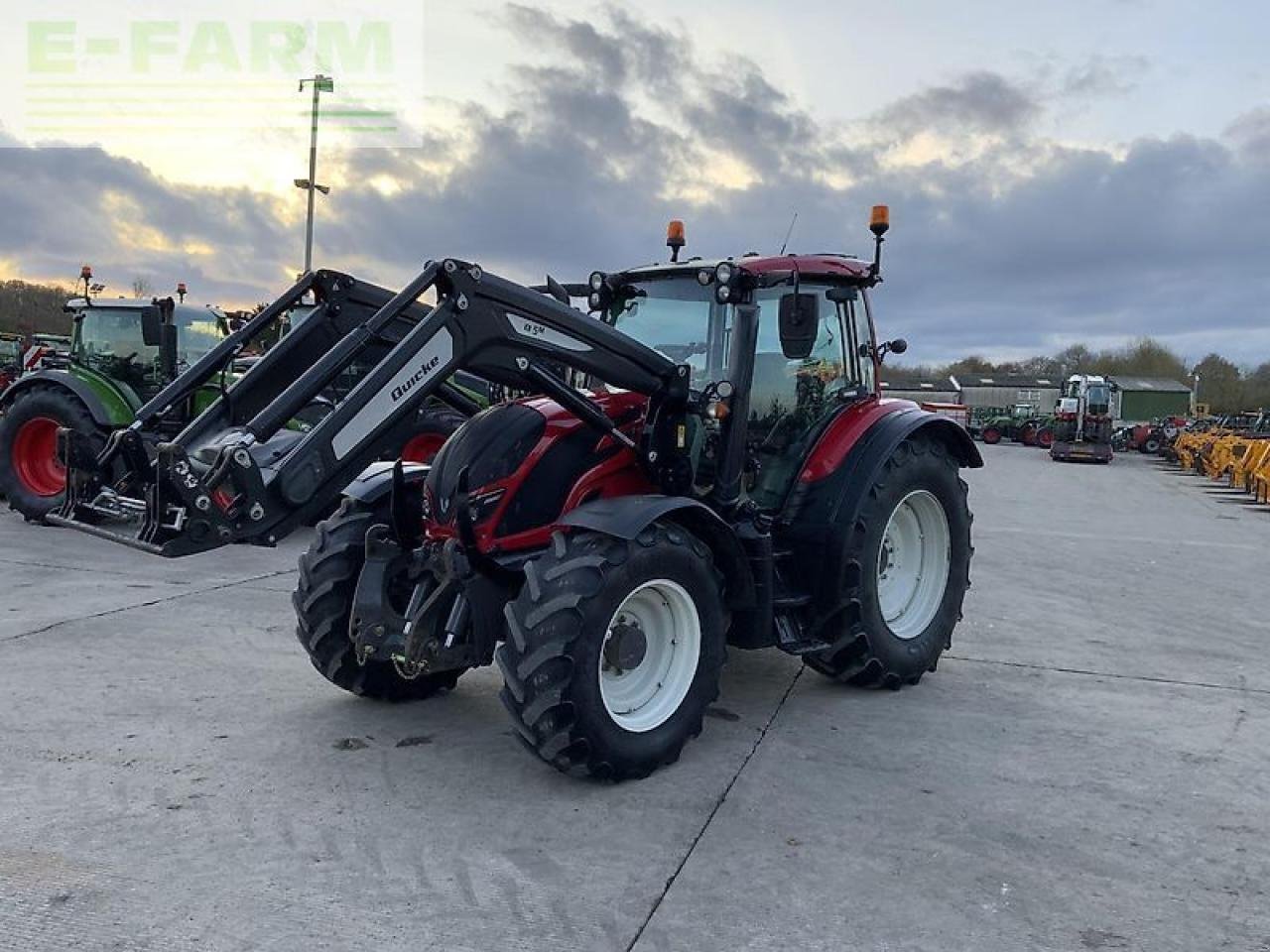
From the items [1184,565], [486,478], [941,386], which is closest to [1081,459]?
[1184,565]

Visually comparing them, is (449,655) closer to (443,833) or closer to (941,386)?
(443,833)

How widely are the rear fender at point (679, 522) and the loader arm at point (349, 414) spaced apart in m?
0.50

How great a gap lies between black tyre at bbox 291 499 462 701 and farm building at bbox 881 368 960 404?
52814 mm

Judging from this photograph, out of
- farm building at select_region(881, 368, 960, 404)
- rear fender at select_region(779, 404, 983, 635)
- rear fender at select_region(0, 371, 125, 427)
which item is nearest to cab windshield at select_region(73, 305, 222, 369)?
rear fender at select_region(0, 371, 125, 427)

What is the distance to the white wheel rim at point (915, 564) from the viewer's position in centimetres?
577

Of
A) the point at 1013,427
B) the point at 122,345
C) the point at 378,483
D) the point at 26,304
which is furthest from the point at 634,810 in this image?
the point at 26,304

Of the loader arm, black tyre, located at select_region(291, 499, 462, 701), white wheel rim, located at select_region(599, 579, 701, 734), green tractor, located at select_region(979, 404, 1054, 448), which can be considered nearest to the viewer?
the loader arm

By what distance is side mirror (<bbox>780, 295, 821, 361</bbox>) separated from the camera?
4.61 metres

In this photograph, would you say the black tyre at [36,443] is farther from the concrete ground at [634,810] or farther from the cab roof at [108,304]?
the concrete ground at [634,810]

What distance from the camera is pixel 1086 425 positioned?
30.8 m

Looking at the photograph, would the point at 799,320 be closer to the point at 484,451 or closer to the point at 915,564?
the point at 484,451

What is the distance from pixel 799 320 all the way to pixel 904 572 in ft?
6.57

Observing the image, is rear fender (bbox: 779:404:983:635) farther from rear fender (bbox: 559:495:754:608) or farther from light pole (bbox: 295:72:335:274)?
light pole (bbox: 295:72:335:274)

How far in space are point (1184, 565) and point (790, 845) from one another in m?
8.59
